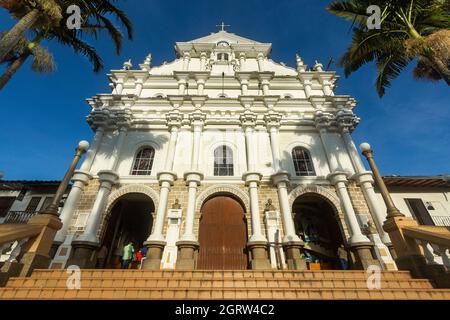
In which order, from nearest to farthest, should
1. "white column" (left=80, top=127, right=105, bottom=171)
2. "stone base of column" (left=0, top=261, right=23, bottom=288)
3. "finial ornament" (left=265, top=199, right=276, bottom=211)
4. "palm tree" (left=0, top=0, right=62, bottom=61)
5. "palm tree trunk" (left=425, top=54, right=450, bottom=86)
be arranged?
"stone base of column" (left=0, top=261, right=23, bottom=288), "palm tree" (left=0, top=0, right=62, bottom=61), "palm tree trunk" (left=425, top=54, right=450, bottom=86), "finial ornament" (left=265, top=199, right=276, bottom=211), "white column" (left=80, top=127, right=105, bottom=171)

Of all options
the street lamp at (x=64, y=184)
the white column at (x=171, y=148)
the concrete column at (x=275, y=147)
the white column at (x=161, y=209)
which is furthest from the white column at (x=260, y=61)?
the street lamp at (x=64, y=184)

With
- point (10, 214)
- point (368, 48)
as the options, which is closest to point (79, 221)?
point (10, 214)

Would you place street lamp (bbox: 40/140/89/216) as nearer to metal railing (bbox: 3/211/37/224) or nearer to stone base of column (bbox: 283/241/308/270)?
stone base of column (bbox: 283/241/308/270)

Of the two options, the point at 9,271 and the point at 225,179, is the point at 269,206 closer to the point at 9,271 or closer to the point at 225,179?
the point at 225,179

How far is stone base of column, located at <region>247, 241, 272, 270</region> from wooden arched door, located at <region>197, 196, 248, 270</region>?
71 centimetres

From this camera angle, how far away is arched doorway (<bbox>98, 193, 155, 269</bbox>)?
11055 mm

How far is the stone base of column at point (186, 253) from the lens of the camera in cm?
872

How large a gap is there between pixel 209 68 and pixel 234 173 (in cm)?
972

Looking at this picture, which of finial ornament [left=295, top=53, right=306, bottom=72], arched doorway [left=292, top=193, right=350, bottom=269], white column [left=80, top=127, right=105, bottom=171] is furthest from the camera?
finial ornament [left=295, top=53, right=306, bottom=72]

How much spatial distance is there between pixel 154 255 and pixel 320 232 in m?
8.86

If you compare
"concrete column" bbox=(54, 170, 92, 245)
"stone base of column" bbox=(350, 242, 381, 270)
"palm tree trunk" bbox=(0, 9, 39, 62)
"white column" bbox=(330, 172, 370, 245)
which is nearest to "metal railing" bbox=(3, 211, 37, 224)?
"concrete column" bbox=(54, 170, 92, 245)

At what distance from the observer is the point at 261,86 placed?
15.5 m

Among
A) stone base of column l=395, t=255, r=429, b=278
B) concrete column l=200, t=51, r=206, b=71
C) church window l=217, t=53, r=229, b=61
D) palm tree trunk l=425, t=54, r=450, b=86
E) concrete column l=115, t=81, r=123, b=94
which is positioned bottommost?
stone base of column l=395, t=255, r=429, b=278

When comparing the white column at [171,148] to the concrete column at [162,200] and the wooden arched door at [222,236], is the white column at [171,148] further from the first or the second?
the wooden arched door at [222,236]
